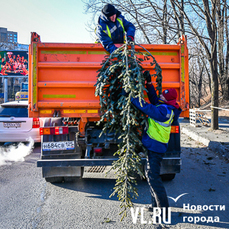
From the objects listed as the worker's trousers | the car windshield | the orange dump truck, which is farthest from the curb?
the car windshield

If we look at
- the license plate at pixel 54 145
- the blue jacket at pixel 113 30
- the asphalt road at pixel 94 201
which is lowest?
the asphalt road at pixel 94 201

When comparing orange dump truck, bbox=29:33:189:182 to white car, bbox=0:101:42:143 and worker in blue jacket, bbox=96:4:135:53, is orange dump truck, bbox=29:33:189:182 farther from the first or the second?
white car, bbox=0:101:42:143

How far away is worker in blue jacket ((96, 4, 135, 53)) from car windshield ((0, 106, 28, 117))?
4.18 metres

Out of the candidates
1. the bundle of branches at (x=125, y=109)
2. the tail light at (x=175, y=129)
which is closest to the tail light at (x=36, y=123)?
the bundle of branches at (x=125, y=109)

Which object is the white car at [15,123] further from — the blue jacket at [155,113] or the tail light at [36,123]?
the blue jacket at [155,113]

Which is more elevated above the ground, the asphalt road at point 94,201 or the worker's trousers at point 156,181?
the worker's trousers at point 156,181

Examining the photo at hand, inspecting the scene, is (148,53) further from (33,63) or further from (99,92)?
(33,63)

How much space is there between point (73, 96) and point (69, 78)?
1.10 ft

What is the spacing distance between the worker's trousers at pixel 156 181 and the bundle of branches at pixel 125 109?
14 cm

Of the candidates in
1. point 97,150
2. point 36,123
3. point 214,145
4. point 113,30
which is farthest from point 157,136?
point 214,145

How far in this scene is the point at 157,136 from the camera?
11.0 ft

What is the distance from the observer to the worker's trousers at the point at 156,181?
3.27 meters

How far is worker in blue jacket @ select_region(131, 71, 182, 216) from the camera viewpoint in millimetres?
3250

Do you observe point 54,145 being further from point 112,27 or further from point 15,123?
point 15,123
